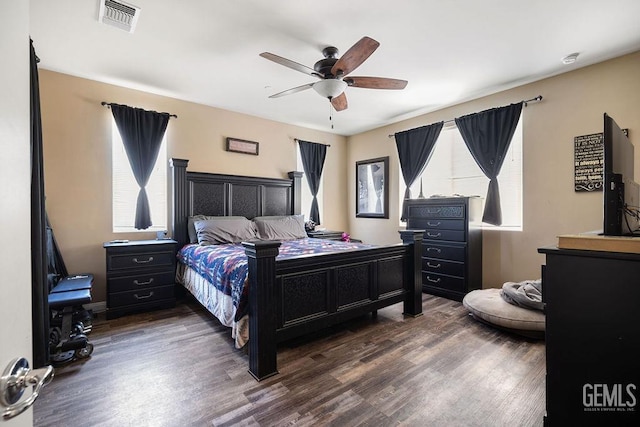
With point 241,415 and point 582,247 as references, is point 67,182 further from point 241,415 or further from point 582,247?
point 582,247

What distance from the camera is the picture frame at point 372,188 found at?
534cm

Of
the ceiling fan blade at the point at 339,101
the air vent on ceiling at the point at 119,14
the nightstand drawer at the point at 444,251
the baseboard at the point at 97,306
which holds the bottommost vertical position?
the baseboard at the point at 97,306

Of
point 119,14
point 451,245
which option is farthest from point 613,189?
point 119,14

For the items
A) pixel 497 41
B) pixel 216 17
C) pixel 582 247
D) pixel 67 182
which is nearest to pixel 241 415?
pixel 582 247

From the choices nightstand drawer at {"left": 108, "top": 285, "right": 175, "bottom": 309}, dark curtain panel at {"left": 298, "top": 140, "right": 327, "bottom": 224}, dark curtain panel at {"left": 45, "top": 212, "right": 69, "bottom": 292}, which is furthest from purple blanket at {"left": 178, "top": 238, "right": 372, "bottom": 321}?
dark curtain panel at {"left": 298, "top": 140, "right": 327, "bottom": 224}

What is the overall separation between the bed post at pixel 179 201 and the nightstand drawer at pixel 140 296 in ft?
2.09

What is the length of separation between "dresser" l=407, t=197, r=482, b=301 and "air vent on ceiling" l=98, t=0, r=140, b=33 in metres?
3.84

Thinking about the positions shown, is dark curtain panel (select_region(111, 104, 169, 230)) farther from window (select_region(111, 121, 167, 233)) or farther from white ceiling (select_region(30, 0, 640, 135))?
white ceiling (select_region(30, 0, 640, 135))

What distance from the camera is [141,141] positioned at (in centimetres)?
368

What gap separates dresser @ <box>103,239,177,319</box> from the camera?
322cm

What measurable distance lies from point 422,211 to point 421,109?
5.38 ft

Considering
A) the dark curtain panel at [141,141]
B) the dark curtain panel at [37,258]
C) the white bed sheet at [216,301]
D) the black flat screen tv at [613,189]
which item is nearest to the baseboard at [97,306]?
the white bed sheet at [216,301]

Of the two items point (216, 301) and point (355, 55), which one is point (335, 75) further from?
point (216, 301)

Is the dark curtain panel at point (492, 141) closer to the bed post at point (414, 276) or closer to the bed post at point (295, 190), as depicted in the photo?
the bed post at point (414, 276)
